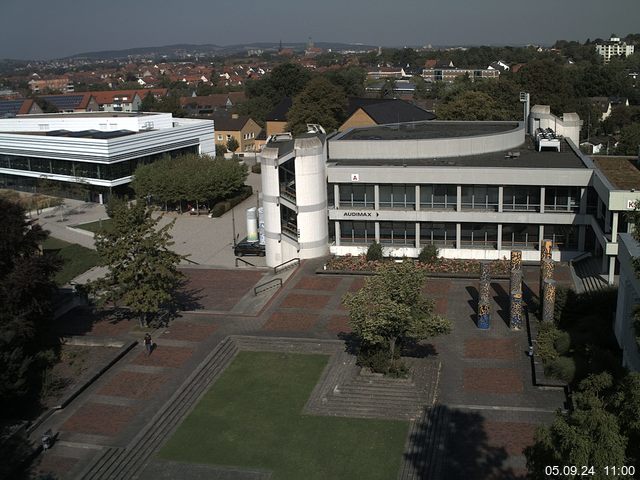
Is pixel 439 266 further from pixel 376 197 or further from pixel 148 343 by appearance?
pixel 148 343

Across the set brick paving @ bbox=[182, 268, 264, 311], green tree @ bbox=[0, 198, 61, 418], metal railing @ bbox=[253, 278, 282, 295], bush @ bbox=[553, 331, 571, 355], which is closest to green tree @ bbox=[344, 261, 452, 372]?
bush @ bbox=[553, 331, 571, 355]

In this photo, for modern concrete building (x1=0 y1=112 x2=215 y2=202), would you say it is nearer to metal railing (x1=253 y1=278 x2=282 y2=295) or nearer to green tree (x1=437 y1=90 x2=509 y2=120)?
green tree (x1=437 y1=90 x2=509 y2=120)

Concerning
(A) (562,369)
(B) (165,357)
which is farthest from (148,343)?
(A) (562,369)

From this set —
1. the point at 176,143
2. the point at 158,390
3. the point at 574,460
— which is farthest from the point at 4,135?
the point at 574,460

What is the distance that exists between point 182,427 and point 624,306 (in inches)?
669

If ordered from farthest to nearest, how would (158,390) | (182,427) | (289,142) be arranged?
(289,142) → (158,390) → (182,427)

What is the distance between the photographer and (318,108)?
8362 centimetres

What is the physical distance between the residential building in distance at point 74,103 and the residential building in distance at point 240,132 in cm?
5670

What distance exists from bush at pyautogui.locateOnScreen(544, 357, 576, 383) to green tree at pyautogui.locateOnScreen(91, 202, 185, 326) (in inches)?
647

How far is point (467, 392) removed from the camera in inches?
1032

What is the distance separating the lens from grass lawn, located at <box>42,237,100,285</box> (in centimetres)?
4481

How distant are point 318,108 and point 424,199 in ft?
141

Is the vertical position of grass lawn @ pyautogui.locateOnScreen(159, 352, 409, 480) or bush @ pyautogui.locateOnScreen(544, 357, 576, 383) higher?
bush @ pyautogui.locateOnScreen(544, 357, 576, 383)

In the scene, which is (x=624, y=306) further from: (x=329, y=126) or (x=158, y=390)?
(x=329, y=126)
